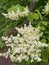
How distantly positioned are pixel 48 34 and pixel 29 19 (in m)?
0.32

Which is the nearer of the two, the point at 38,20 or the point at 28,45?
the point at 28,45

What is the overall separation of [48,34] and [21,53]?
64 centimetres

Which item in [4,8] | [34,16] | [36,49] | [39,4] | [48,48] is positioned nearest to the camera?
[36,49]

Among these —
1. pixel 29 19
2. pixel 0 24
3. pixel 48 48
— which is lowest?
pixel 0 24

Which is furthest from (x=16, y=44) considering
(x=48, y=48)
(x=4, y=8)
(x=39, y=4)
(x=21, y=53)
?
(x=4, y=8)

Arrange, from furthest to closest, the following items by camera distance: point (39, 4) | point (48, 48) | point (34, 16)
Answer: point (39, 4) → point (34, 16) → point (48, 48)

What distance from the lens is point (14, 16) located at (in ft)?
9.34

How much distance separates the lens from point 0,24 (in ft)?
13.2

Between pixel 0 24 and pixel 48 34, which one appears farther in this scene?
pixel 0 24

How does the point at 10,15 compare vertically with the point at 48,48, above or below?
above

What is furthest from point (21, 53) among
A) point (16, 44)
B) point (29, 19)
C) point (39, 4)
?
point (39, 4)

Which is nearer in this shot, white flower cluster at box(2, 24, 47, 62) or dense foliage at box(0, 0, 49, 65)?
white flower cluster at box(2, 24, 47, 62)

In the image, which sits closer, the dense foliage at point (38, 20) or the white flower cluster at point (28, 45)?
the white flower cluster at point (28, 45)

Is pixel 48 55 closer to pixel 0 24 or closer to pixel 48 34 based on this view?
pixel 48 34
